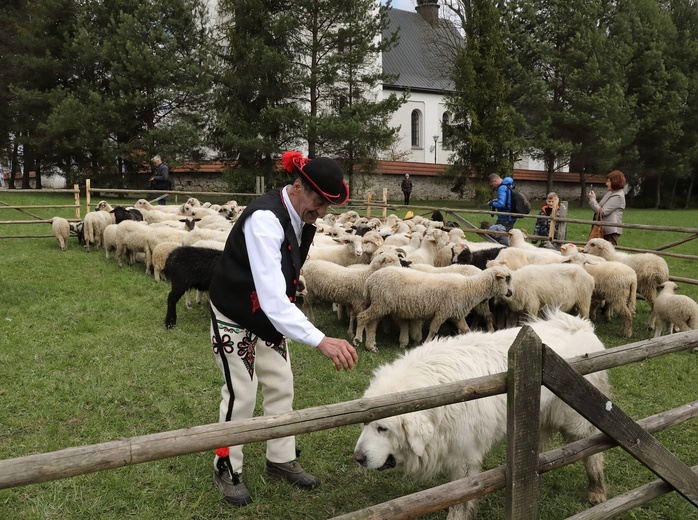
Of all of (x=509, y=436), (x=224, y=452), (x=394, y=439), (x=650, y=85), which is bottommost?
(x=224, y=452)

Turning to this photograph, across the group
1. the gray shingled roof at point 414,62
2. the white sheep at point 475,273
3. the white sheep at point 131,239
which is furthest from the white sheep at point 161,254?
the gray shingled roof at point 414,62

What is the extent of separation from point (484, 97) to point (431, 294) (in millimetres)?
25856

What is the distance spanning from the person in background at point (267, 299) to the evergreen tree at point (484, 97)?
2857 centimetres

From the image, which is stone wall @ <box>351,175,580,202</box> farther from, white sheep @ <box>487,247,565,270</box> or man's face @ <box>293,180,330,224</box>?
man's face @ <box>293,180,330,224</box>

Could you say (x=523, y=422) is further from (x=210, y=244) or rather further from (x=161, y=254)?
(x=161, y=254)

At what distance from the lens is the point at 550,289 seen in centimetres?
736

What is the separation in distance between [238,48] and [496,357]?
2596 centimetres

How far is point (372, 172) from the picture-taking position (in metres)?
29.3

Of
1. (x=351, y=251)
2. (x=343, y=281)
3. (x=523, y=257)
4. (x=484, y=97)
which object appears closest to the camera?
(x=343, y=281)

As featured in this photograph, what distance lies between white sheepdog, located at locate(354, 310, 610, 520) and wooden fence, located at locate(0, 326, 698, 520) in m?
0.63

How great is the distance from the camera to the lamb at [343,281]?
7438mm

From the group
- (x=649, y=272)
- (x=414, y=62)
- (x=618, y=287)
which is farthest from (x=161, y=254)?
Result: (x=414, y=62)

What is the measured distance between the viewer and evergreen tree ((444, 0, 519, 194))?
30.0 meters

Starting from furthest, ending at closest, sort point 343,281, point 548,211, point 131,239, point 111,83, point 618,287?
point 111,83, point 548,211, point 131,239, point 618,287, point 343,281
